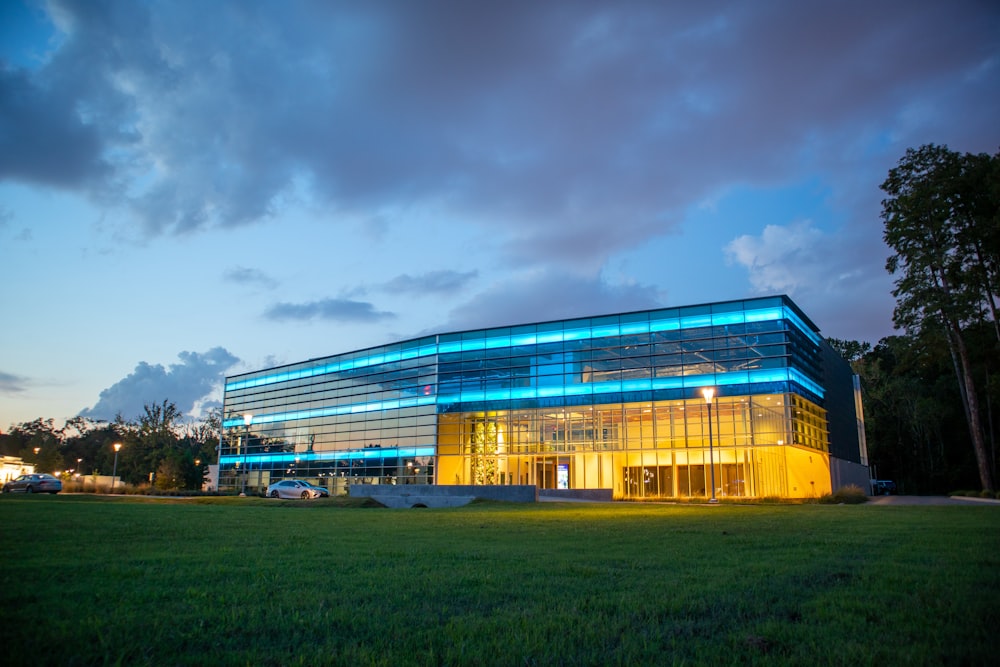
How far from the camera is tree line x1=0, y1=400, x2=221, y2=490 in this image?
7638 cm

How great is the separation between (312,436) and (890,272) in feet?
177

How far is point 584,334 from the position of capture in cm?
5178

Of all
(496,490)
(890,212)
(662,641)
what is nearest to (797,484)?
(890,212)

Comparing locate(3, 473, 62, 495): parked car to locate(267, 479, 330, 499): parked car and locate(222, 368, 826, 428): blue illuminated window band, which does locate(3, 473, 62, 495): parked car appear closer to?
locate(267, 479, 330, 499): parked car

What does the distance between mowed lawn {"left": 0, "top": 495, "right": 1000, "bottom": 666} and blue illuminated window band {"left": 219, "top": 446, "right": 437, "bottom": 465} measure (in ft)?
161

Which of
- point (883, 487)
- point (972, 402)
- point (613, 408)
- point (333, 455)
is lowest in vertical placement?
point (883, 487)

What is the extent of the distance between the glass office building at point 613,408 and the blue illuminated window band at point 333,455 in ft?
0.56

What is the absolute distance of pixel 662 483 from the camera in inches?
1896

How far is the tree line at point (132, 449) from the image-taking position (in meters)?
76.4

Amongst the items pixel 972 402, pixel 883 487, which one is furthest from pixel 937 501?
pixel 883 487

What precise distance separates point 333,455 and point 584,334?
29880mm

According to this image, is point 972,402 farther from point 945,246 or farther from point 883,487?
point 883,487

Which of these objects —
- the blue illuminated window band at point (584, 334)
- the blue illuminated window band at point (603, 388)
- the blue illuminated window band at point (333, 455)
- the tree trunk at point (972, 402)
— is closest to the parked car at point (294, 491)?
the blue illuminated window band at point (333, 455)

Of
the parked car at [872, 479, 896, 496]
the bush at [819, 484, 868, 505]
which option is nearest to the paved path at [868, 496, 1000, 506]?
the bush at [819, 484, 868, 505]
